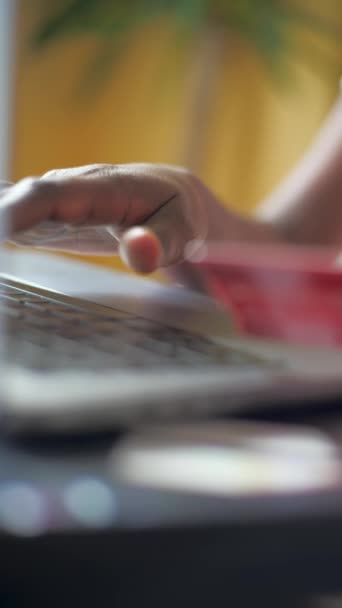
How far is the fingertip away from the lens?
0.34 m

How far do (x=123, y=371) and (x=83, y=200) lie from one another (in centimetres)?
16

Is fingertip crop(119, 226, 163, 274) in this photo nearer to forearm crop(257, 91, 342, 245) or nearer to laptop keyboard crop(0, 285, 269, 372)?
laptop keyboard crop(0, 285, 269, 372)

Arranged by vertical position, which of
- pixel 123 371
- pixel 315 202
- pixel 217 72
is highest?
pixel 217 72

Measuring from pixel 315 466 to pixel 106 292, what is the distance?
0.95 ft

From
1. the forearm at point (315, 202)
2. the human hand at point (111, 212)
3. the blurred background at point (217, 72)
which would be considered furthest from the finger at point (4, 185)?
the blurred background at point (217, 72)

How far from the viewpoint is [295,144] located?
195 centimetres

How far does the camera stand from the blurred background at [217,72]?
1900mm

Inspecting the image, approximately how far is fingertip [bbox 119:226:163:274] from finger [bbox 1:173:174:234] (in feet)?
0.10

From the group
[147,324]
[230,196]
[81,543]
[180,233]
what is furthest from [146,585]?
[230,196]

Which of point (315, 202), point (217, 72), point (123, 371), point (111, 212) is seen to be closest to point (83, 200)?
point (111, 212)

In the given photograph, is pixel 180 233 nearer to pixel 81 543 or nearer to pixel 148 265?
pixel 148 265

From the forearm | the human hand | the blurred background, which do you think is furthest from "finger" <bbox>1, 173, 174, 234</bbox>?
the blurred background

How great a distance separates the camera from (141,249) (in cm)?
34

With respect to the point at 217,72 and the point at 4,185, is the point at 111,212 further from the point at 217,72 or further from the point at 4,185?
the point at 217,72
